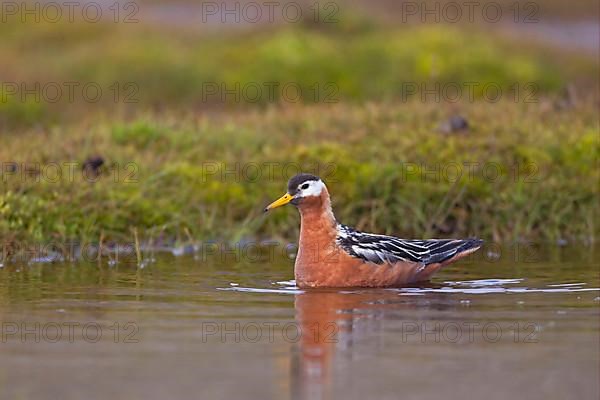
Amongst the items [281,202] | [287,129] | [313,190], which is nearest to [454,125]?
[287,129]

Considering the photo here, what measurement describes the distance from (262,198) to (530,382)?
6.64 meters

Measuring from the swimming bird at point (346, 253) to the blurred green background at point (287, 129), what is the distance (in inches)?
87.0

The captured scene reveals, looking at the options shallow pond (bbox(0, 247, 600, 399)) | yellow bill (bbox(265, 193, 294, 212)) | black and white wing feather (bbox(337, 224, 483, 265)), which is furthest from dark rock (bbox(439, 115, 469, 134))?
yellow bill (bbox(265, 193, 294, 212))

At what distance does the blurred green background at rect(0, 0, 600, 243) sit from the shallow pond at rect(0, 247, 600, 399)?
58.1 inches

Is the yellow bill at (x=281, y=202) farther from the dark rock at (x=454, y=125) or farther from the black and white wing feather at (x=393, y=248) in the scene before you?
the dark rock at (x=454, y=125)

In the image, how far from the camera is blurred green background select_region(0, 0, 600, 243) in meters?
13.3

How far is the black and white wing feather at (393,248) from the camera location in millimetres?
10750

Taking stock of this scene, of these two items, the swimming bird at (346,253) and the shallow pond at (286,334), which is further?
the swimming bird at (346,253)

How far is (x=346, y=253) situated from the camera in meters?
10.8

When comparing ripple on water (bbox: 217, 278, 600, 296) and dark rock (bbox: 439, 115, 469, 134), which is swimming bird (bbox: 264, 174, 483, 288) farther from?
dark rock (bbox: 439, 115, 469, 134)

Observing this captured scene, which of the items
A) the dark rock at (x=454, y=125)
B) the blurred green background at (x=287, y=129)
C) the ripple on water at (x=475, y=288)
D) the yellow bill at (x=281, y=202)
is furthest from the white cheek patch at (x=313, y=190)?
the dark rock at (x=454, y=125)

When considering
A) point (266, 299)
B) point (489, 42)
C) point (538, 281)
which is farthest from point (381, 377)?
point (489, 42)

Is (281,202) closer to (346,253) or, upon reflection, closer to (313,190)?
(313,190)

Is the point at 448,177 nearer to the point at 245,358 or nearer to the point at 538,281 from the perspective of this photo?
the point at 538,281
